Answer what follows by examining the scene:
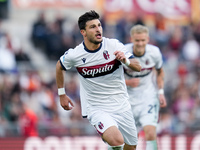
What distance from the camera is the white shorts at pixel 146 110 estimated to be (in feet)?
34.0

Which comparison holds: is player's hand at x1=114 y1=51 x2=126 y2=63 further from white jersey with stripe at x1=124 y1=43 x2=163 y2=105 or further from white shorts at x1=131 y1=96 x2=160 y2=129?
white shorts at x1=131 y1=96 x2=160 y2=129

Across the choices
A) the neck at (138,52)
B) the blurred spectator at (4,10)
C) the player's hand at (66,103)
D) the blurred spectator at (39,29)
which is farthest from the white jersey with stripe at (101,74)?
the blurred spectator at (4,10)

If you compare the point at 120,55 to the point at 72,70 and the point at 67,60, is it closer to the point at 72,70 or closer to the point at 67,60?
the point at 67,60

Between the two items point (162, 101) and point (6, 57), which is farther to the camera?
point (6, 57)

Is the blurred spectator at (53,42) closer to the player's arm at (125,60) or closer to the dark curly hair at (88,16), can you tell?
the dark curly hair at (88,16)

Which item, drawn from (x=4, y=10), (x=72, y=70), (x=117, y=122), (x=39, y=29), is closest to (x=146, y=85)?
(x=117, y=122)

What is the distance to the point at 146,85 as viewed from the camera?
10531 mm

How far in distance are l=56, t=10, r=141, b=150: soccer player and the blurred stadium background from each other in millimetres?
5011

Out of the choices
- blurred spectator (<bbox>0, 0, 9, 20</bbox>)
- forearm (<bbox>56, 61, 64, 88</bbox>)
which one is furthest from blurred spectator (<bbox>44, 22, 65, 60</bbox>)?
forearm (<bbox>56, 61, 64, 88</bbox>)

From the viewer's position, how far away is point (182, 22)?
2103 cm

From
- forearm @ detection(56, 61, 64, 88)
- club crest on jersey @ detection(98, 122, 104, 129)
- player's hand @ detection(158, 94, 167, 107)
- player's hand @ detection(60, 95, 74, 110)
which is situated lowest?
club crest on jersey @ detection(98, 122, 104, 129)

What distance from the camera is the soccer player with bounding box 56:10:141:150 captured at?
848cm

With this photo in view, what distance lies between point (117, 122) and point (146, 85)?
1.95 metres

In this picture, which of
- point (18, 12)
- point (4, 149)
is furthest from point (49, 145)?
point (18, 12)
